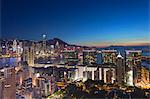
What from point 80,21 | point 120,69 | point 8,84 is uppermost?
point 80,21


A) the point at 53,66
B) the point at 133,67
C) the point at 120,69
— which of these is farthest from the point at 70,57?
the point at 133,67

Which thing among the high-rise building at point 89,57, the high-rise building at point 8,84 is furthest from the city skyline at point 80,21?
the high-rise building at point 8,84

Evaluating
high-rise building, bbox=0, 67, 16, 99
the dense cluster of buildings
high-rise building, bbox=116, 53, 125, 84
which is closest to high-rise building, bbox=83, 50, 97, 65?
the dense cluster of buildings

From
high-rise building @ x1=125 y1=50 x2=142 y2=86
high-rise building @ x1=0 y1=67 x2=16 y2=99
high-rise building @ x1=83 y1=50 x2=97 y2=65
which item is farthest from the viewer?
high-rise building @ x1=0 y1=67 x2=16 y2=99

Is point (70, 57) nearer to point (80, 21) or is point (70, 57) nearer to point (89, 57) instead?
point (89, 57)

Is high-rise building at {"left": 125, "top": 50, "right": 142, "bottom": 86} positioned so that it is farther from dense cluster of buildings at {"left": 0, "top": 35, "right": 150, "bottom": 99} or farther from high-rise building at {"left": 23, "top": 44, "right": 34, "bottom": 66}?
high-rise building at {"left": 23, "top": 44, "right": 34, "bottom": 66}

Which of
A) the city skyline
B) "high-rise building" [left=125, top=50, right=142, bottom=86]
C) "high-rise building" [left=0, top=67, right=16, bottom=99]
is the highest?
the city skyline

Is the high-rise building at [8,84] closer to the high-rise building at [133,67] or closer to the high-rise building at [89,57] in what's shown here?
the high-rise building at [89,57]

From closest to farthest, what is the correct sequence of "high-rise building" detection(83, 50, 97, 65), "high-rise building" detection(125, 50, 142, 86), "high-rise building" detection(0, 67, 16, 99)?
"high-rise building" detection(125, 50, 142, 86)
"high-rise building" detection(83, 50, 97, 65)
"high-rise building" detection(0, 67, 16, 99)

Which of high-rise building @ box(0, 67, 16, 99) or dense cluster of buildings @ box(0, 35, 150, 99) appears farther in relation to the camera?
high-rise building @ box(0, 67, 16, 99)
